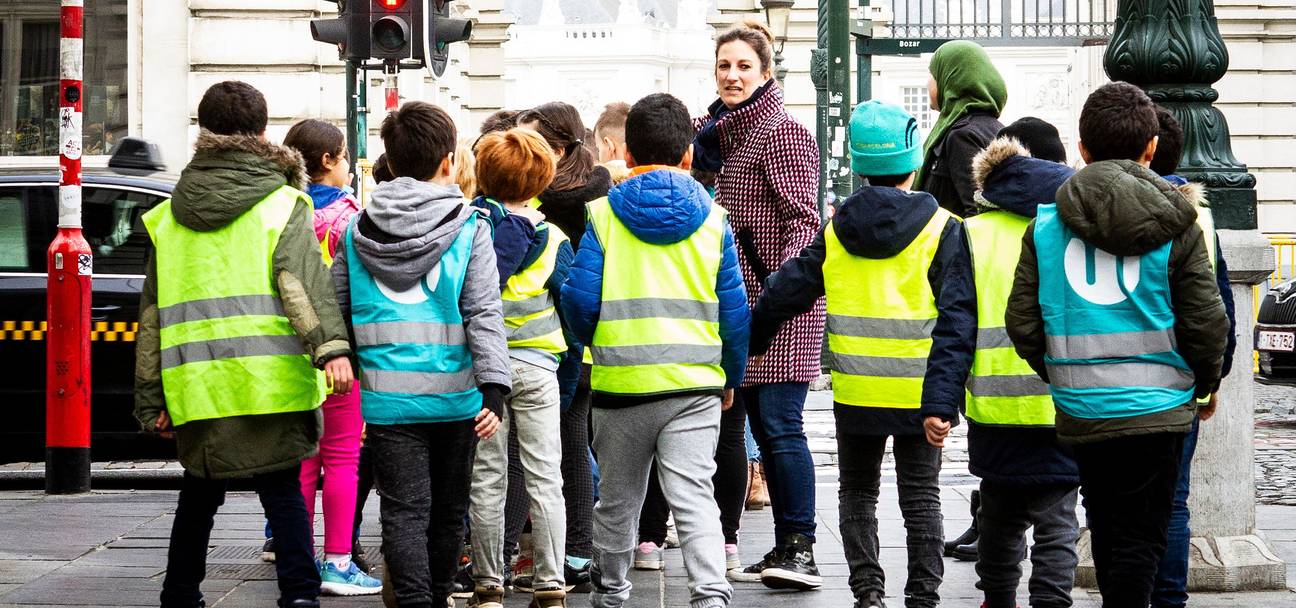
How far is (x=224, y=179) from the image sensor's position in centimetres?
530

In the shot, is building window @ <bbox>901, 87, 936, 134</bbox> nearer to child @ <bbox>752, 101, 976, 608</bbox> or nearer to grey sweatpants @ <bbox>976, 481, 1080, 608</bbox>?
child @ <bbox>752, 101, 976, 608</bbox>

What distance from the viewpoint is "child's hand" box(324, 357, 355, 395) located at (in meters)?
5.14

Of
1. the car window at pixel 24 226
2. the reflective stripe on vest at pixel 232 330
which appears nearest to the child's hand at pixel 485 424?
the reflective stripe on vest at pixel 232 330

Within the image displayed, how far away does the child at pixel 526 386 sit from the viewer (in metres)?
5.77

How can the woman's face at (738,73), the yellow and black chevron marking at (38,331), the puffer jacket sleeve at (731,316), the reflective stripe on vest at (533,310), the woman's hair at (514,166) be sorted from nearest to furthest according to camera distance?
the puffer jacket sleeve at (731,316)
the woman's hair at (514,166)
the reflective stripe on vest at (533,310)
the woman's face at (738,73)
the yellow and black chevron marking at (38,331)

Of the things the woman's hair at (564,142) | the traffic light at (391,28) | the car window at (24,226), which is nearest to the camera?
the woman's hair at (564,142)

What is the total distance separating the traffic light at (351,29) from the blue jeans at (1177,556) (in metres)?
6.77

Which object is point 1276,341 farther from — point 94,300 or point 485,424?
point 485,424

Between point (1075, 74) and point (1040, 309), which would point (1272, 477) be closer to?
point (1040, 309)

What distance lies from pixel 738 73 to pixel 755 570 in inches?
72.5

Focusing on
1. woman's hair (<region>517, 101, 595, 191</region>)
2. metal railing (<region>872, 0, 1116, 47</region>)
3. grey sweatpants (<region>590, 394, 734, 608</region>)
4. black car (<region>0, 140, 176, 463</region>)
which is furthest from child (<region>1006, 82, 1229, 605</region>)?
metal railing (<region>872, 0, 1116, 47</region>)

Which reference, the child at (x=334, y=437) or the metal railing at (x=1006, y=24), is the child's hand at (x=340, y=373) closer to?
the child at (x=334, y=437)

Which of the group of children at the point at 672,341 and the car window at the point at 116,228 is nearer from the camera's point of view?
the group of children at the point at 672,341

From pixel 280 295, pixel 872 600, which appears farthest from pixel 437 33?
pixel 872 600
